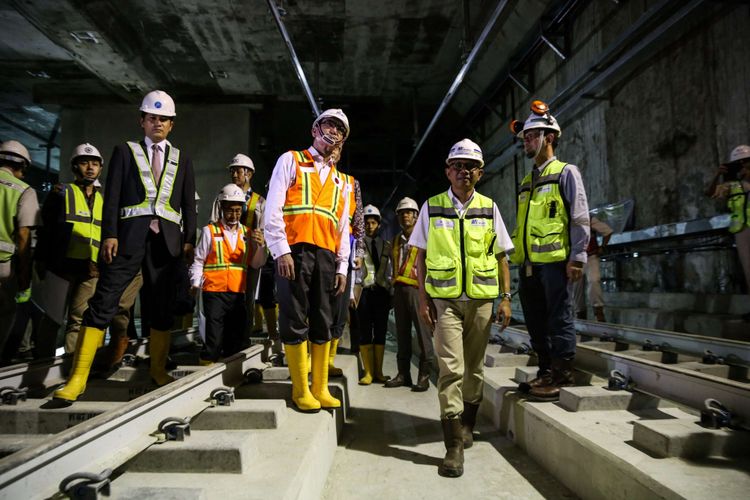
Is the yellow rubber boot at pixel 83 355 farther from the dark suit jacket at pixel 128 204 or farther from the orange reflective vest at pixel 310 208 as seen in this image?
the orange reflective vest at pixel 310 208

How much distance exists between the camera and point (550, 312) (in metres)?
3.15

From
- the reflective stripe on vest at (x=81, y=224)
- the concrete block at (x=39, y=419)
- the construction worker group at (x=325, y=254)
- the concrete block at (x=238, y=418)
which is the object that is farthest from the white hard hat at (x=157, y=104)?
the concrete block at (x=238, y=418)

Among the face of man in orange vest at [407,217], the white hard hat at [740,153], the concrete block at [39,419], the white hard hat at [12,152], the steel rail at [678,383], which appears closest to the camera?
the steel rail at [678,383]

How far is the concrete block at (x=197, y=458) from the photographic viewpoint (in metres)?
1.90

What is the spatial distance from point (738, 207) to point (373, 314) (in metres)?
4.55

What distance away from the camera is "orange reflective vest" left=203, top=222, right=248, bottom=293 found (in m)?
4.26

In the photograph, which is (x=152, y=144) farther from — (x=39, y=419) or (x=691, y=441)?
(x=691, y=441)

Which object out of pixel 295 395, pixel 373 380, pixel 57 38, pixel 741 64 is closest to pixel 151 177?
pixel 295 395

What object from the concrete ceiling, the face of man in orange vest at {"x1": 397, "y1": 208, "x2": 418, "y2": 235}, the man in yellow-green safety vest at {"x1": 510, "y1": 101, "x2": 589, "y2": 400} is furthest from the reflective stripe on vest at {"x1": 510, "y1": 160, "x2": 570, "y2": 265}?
the concrete ceiling

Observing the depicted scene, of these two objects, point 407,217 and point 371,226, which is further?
point 371,226

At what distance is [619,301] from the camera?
7.55m

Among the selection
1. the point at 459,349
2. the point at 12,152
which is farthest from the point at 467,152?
the point at 12,152

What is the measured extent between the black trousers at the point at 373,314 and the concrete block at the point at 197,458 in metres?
3.34

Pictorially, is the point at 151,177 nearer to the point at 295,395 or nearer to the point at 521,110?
the point at 295,395
